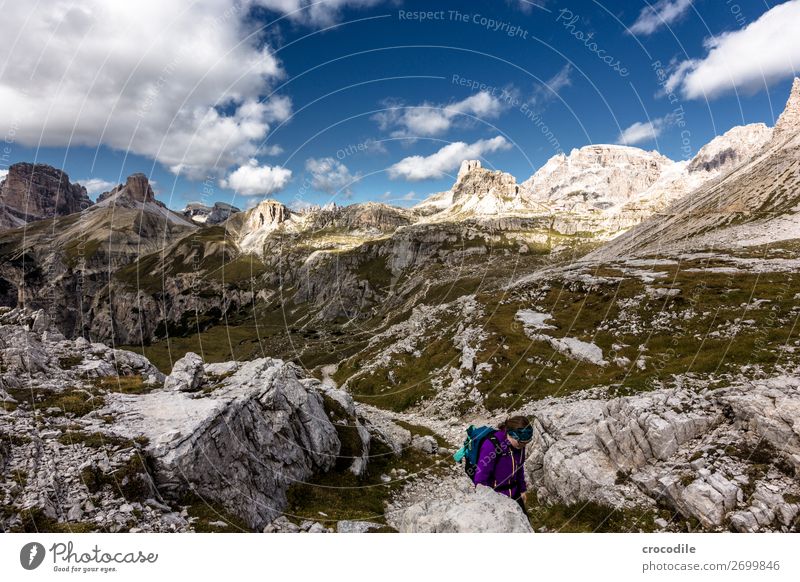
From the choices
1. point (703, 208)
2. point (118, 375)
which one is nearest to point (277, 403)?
point (118, 375)

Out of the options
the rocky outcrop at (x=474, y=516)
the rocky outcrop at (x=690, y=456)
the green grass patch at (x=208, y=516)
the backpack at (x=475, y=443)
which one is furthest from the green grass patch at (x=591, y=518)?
the green grass patch at (x=208, y=516)

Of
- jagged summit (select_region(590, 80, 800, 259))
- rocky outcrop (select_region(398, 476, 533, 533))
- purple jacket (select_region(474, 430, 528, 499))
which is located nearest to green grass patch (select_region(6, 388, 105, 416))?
rocky outcrop (select_region(398, 476, 533, 533))

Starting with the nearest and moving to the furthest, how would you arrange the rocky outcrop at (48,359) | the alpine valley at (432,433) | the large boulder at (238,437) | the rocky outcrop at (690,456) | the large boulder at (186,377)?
the rocky outcrop at (690,456) < the alpine valley at (432,433) < the large boulder at (238,437) < the rocky outcrop at (48,359) < the large boulder at (186,377)

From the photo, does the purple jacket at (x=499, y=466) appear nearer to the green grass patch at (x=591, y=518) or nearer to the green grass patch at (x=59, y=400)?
the green grass patch at (x=591, y=518)

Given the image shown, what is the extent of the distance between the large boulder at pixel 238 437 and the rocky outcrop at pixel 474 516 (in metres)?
12.8

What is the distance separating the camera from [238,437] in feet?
73.3

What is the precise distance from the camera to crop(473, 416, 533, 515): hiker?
34.0ft

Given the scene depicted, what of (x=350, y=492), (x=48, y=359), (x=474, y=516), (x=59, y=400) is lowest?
(x=350, y=492)

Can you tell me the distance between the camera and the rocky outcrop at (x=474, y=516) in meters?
10.2

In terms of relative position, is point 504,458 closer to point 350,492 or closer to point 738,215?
point 350,492

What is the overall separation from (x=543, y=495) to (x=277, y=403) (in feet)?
58.3

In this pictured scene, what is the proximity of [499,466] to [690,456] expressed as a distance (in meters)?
13.7

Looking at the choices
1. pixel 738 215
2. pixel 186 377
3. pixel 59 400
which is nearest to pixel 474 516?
pixel 59 400
